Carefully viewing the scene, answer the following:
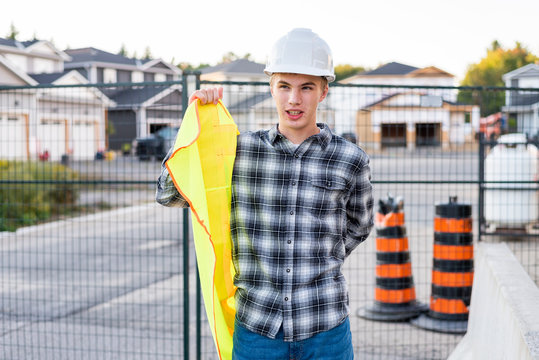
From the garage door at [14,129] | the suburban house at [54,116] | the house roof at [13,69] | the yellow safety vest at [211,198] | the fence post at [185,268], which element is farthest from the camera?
the house roof at [13,69]

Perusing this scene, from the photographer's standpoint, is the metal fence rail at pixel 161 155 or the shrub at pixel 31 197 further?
the shrub at pixel 31 197

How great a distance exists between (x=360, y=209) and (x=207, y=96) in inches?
34.7

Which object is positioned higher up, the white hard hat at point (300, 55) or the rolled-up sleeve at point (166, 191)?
the white hard hat at point (300, 55)

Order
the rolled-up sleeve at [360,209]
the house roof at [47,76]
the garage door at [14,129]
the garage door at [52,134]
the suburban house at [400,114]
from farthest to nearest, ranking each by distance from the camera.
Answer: the house roof at [47,76] < the garage door at [52,134] < the garage door at [14,129] < the suburban house at [400,114] < the rolled-up sleeve at [360,209]

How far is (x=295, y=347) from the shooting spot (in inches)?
104

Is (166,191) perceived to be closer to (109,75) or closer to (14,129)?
(14,129)

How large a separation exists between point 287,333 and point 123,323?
4.91m

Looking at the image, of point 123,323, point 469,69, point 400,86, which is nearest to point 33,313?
point 123,323

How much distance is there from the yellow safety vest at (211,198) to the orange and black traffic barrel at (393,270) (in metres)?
4.23

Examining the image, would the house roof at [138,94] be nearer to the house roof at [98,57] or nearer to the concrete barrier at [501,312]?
the house roof at [98,57]

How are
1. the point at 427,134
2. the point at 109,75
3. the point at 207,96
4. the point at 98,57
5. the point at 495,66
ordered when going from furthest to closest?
1. the point at 495,66
2. the point at 109,75
3. the point at 98,57
4. the point at 427,134
5. the point at 207,96

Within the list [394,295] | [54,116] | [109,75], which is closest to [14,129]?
[54,116]

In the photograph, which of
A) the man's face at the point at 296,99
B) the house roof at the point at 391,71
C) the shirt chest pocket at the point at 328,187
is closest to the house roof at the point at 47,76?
the house roof at the point at 391,71

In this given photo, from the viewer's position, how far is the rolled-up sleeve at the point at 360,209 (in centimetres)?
291
